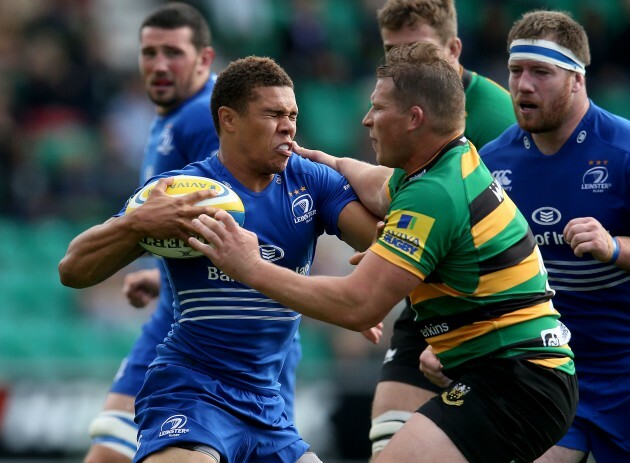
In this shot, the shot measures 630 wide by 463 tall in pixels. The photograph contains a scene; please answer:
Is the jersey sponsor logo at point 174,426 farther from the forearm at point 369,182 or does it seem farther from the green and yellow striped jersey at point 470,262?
the forearm at point 369,182

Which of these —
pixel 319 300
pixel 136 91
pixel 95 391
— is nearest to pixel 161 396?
pixel 319 300

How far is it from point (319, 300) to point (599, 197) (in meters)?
1.86

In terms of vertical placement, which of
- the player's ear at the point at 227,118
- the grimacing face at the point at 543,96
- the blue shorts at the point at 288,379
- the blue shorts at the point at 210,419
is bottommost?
the blue shorts at the point at 288,379

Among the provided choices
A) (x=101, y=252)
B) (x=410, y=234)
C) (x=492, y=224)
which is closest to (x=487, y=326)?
(x=492, y=224)

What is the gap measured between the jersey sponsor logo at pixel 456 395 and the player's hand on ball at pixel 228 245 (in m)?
1.05

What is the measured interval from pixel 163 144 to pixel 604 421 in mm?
3460

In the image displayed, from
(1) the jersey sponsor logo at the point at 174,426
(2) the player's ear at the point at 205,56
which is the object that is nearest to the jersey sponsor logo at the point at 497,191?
(1) the jersey sponsor logo at the point at 174,426

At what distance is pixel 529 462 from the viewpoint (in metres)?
5.38

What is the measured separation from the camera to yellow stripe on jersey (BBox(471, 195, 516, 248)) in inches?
204

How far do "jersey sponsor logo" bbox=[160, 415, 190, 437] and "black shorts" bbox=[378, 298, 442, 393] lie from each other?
1.81 meters

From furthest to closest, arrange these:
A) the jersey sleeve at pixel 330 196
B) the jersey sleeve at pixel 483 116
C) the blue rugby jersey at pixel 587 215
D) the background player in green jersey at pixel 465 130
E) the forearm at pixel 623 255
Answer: the jersey sleeve at pixel 483 116
the background player in green jersey at pixel 465 130
the blue rugby jersey at pixel 587 215
the jersey sleeve at pixel 330 196
the forearm at pixel 623 255

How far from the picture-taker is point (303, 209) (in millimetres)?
5867

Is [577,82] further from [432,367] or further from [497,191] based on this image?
[432,367]

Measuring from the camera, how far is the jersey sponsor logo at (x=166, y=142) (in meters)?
7.79
